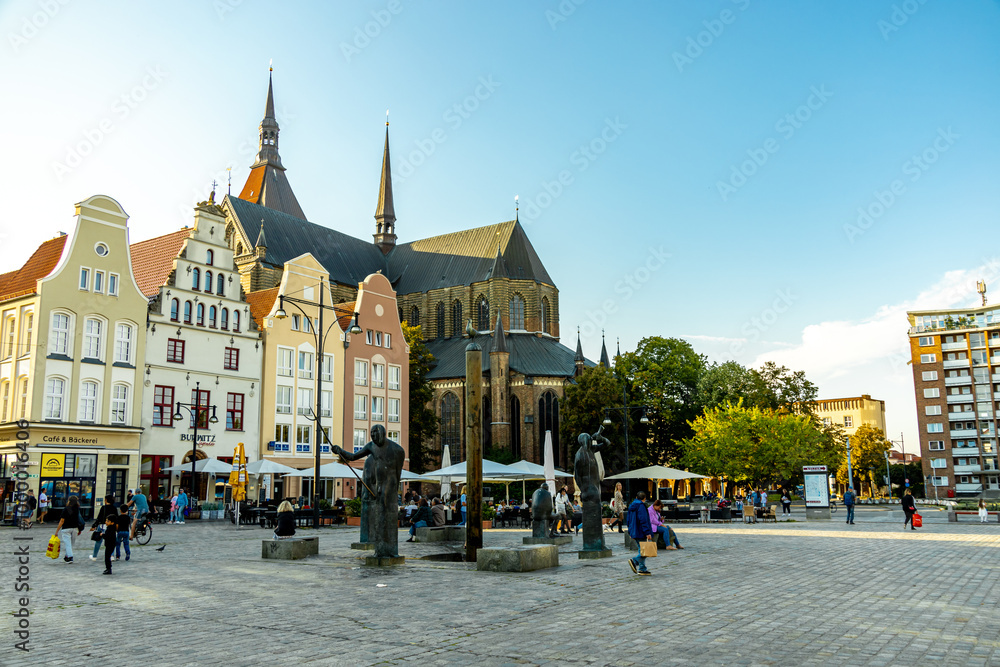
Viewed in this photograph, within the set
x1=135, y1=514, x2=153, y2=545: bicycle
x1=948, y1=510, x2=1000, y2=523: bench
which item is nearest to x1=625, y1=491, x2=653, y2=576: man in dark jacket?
x1=135, y1=514, x2=153, y2=545: bicycle

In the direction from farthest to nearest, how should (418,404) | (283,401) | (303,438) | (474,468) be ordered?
(418,404), (303,438), (283,401), (474,468)

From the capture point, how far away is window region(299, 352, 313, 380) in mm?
48188

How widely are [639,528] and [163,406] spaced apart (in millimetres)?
32472

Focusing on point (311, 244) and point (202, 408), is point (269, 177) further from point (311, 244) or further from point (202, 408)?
point (202, 408)

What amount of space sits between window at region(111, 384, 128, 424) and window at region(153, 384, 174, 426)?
1738 millimetres

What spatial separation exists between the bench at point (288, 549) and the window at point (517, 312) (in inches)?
2435

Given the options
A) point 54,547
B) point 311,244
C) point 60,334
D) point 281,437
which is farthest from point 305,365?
point 54,547

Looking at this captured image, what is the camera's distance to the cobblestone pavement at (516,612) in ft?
23.4

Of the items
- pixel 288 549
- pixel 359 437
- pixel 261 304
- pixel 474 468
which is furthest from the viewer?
pixel 359 437

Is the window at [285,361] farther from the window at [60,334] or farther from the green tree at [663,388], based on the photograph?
the green tree at [663,388]

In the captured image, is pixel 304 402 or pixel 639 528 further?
pixel 304 402

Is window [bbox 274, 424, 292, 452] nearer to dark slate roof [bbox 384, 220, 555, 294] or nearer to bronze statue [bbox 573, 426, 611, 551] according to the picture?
bronze statue [bbox 573, 426, 611, 551]

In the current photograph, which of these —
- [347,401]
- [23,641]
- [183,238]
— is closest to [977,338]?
[347,401]

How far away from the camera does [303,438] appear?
47812 millimetres
